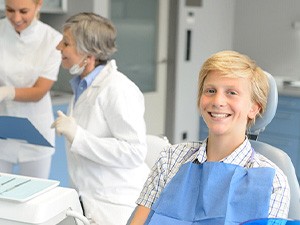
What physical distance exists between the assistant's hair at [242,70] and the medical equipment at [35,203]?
53 centimetres

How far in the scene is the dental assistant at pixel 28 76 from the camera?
7.89 feet

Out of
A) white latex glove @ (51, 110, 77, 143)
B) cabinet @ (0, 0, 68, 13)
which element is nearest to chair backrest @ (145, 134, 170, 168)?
white latex glove @ (51, 110, 77, 143)

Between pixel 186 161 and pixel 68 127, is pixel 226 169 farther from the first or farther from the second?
pixel 68 127

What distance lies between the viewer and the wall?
469 cm

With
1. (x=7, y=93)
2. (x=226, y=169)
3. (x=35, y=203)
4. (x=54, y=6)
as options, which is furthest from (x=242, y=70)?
(x=54, y=6)

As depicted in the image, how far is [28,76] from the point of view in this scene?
248 cm

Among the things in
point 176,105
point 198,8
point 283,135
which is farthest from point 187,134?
point 198,8

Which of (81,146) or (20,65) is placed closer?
(81,146)

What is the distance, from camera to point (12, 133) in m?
1.96

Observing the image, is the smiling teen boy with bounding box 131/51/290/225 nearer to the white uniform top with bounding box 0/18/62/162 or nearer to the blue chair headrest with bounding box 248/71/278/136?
the blue chair headrest with bounding box 248/71/278/136

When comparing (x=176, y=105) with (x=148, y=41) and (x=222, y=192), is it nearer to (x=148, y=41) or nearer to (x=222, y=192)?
(x=148, y=41)

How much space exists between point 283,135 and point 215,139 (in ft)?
9.92

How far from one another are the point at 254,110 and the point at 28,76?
1457mm


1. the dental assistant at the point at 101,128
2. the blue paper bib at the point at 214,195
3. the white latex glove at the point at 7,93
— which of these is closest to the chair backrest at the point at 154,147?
the dental assistant at the point at 101,128
